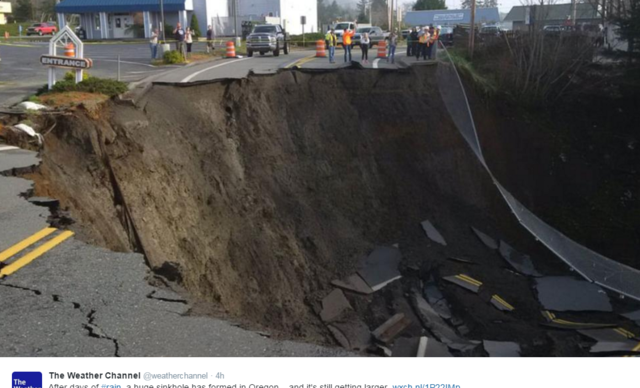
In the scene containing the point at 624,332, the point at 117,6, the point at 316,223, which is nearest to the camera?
the point at 624,332

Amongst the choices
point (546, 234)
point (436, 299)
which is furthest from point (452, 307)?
point (546, 234)

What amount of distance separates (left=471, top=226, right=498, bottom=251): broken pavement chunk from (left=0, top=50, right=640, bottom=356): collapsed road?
5 cm

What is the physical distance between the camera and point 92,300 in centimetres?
593

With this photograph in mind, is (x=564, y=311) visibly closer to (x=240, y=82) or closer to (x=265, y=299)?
(x=265, y=299)

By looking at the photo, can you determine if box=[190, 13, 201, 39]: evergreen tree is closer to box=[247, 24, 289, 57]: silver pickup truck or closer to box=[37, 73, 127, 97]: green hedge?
box=[247, 24, 289, 57]: silver pickup truck

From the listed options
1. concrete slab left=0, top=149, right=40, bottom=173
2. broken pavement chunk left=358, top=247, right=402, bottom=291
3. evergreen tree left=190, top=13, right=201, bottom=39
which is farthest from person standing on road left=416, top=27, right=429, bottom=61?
evergreen tree left=190, top=13, right=201, bottom=39

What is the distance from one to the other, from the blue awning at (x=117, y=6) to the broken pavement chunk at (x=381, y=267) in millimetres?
44051

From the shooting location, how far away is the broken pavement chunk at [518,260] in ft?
53.9

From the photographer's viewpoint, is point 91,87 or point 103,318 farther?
point 91,87

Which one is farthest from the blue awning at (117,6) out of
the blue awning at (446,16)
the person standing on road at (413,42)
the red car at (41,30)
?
the blue awning at (446,16)

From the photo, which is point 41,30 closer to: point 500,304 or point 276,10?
point 276,10

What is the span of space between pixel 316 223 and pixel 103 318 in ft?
34.3

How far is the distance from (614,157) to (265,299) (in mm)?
15089

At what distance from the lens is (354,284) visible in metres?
13.5
